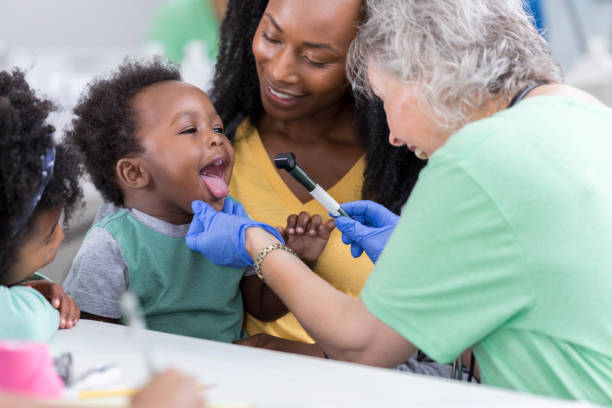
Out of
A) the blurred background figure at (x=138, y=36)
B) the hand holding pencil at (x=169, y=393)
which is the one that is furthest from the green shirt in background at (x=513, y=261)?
the blurred background figure at (x=138, y=36)

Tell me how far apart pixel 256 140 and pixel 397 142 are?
1.78 feet

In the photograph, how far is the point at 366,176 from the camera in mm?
1633

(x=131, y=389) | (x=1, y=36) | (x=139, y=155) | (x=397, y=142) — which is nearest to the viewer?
(x=131, y=389)

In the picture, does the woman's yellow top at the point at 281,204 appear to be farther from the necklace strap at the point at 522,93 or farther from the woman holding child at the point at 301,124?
the necklace strap at the point at 522,93

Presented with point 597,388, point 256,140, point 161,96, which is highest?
point 161,96

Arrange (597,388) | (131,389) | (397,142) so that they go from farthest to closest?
(397,142) → (597,388) → (131,389)

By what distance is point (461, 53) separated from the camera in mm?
1076

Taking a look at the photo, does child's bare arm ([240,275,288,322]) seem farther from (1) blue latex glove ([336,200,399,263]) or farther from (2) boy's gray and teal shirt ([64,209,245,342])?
(1) blue latex glove ([336,200,399,263])

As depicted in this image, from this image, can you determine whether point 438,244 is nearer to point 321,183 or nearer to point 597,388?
point 597,388

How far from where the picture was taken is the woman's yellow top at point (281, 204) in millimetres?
1551

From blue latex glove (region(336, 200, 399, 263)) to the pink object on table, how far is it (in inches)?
27.7

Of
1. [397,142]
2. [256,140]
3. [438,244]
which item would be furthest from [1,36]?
[438,244]

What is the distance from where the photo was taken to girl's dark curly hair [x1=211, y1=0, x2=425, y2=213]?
5.34 feet

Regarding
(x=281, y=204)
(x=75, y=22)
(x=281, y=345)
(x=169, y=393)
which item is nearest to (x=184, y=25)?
(x=75, y=22)
